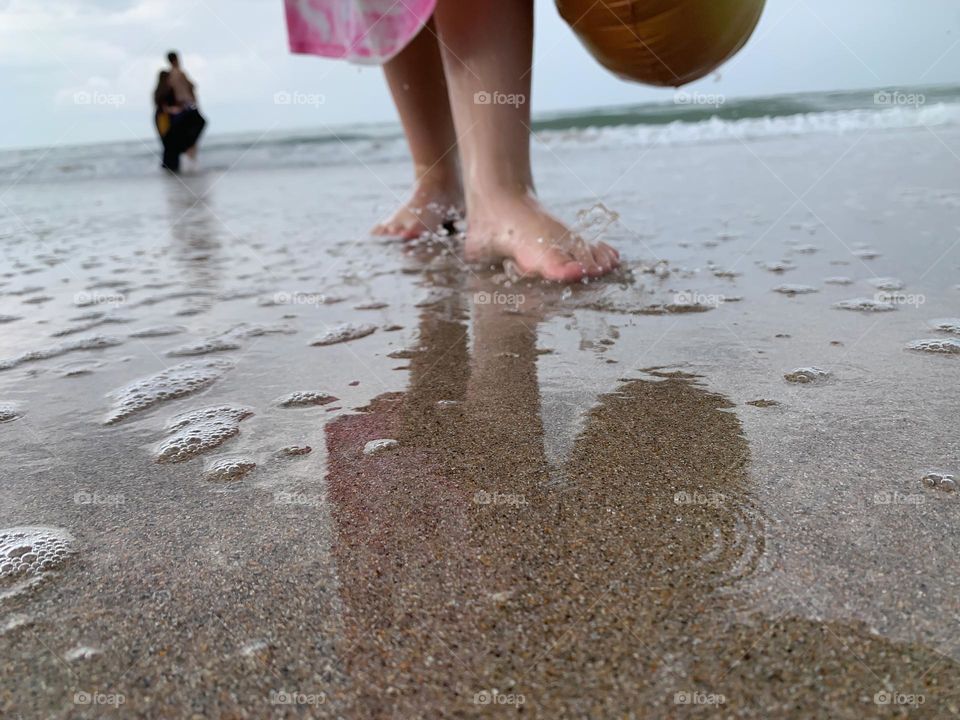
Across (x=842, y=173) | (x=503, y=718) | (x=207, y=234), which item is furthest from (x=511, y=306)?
(x=842, y=173)

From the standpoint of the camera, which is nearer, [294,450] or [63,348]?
[294,450]

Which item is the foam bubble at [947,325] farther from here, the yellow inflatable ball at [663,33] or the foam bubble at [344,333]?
the foam bubble at [344,333]

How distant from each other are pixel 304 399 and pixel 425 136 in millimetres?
1804

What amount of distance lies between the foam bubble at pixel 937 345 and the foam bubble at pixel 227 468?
1.01 metres

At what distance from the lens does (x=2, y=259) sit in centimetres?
254

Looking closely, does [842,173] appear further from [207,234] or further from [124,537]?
[124,537]

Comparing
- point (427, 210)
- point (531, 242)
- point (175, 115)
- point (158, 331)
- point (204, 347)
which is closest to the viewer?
point (204, 347)

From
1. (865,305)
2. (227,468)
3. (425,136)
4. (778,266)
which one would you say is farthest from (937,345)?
(425,136)

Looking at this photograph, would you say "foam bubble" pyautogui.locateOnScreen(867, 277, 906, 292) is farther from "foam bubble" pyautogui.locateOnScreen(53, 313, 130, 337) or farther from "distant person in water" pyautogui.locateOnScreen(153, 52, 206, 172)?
"distant person in water" pyautogui.locateOnScreen(153, 52, 206, 172)

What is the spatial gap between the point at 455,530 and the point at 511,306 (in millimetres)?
923

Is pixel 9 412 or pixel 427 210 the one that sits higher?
pixel 427 210

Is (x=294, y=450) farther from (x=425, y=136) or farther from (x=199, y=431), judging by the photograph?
(x=425, y=136)

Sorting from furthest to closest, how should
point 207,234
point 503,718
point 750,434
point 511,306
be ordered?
1. point 207,234
2. point 511,306
3. point 750,434
4. point 503,718

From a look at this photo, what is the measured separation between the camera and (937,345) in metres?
1.18
